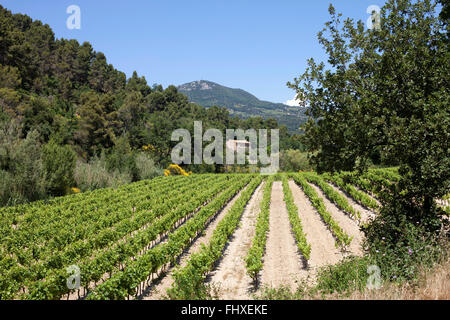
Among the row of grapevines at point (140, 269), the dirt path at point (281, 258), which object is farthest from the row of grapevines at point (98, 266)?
the dirt path at point (281, 258)

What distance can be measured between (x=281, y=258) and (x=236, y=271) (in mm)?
2273

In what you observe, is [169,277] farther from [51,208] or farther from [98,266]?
[51,208]

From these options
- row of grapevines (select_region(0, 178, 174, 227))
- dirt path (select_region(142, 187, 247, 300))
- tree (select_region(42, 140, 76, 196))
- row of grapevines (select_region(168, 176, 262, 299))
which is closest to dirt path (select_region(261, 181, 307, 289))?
row of grapevines (select_region(168, 176, 262, 299))

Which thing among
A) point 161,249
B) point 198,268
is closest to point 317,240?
point 198,268

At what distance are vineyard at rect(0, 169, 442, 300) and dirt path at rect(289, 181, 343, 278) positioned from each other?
4cm

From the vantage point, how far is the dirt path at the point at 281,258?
10352 mm

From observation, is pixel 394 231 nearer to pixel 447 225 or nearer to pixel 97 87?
pixel 447 225

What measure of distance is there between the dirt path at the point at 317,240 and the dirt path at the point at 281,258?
61cm

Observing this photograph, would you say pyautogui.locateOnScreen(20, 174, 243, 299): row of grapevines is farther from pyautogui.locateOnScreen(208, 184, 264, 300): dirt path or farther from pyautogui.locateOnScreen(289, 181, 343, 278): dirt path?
pyautogui.locateOnScreen(289, 181, 343, 278): dirt path

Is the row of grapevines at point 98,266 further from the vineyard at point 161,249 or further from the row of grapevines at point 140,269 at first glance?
the row of grapevines at point 140,269

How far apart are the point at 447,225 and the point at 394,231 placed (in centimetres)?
138

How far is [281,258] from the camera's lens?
41.3 feet

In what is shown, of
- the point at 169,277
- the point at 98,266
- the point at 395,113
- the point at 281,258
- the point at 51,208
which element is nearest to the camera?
the point at 395,113

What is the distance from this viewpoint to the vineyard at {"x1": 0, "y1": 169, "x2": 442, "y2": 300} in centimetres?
860
